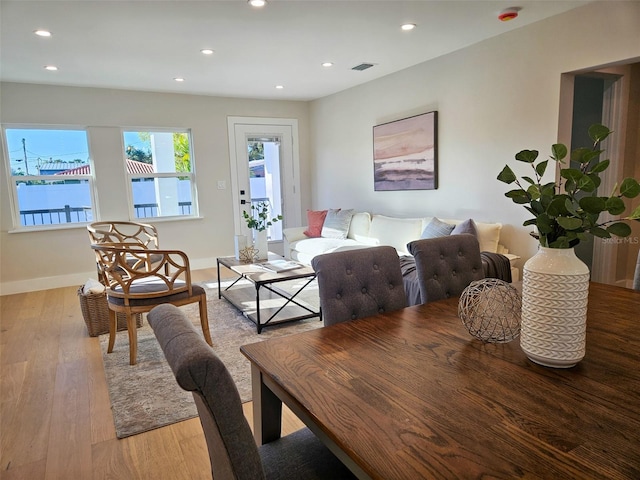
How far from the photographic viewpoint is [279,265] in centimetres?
384

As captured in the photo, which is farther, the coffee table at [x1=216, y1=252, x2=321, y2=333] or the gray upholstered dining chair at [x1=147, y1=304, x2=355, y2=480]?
the coffee table at [x1=216, y1=252, x2=321, y2=333]

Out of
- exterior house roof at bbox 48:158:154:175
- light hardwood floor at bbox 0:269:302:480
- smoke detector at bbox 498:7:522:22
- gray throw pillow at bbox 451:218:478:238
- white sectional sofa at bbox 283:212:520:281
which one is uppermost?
smoke detector at bbox 498:7:522:22

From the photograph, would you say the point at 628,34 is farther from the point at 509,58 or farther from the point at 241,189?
the point at 241,189

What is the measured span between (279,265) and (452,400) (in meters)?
2.96

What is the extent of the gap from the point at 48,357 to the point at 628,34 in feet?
15.4

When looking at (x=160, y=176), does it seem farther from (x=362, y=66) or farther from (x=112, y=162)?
(x=362, y=66)

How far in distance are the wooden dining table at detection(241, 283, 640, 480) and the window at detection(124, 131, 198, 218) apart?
4863 mm

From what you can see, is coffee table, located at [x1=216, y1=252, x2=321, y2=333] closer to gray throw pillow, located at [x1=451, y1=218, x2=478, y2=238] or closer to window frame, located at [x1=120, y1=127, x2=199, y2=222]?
gray throw pillow, located at [x1=451, y1=218, x2=478, y2=238]

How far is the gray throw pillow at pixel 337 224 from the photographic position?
519 centimetres

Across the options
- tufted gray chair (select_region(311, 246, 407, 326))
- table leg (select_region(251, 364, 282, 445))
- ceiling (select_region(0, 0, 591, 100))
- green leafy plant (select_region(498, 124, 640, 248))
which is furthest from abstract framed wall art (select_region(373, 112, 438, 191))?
table leg (select_region(251, 364, 282, 445))

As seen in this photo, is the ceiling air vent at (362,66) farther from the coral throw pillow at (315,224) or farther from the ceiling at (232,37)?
the coral throw pillow at (315,224)

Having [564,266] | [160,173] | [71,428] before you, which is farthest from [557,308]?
[160,173]

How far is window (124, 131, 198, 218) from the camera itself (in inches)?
215

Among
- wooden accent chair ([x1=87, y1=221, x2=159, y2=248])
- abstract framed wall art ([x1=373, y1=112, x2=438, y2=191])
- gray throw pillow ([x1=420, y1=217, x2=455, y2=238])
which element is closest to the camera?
gray throw pillow ([x1=420, y1=217, x2=455, y2=238])
